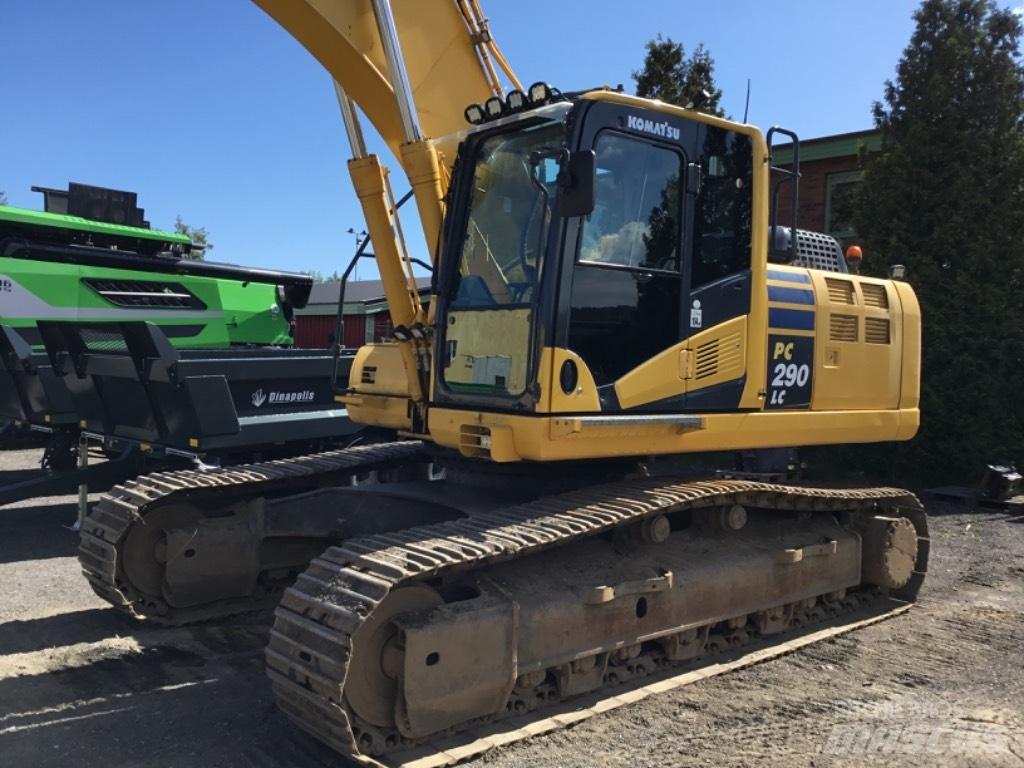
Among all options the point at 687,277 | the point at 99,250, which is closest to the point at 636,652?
the point at 687,277

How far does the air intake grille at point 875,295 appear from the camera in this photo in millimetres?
6316

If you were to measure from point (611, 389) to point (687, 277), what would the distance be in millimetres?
842

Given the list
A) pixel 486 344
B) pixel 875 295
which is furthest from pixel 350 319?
pixel 486 344

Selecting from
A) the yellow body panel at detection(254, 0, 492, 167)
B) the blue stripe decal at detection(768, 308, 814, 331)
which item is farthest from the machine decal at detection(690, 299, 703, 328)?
the yellow body panel at detection(254, 0, 492, 167)

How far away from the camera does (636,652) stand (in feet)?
15.7

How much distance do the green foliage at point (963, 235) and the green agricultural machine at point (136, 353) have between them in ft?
25.0

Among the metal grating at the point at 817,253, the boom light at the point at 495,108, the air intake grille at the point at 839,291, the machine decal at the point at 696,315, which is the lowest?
the machine decal at the point at 696,315

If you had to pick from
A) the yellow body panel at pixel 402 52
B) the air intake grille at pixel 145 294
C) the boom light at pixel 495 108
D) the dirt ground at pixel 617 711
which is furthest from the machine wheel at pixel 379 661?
the air intake grille at pixel 145 294

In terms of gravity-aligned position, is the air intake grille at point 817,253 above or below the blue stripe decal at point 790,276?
above

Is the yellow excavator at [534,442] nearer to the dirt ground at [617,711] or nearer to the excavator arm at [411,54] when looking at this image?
the excavator arm at [411,54]

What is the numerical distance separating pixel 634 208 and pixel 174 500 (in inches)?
131

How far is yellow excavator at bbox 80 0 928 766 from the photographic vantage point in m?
3.94

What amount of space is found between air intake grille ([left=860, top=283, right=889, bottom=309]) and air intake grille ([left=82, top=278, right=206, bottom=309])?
7438 mm

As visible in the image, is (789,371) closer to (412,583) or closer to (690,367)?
(690,367)
